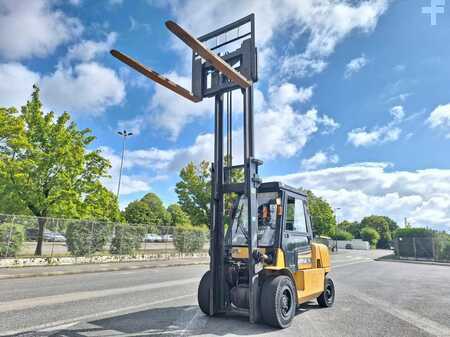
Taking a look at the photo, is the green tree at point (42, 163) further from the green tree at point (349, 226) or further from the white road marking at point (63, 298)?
the green tree at point (349, 226)

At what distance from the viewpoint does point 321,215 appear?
5738 cm

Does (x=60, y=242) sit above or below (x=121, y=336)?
above

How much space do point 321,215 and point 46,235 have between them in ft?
154

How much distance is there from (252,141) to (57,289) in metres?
7.84

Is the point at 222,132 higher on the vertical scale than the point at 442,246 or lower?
higher

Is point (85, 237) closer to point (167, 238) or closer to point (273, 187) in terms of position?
point (167, 238)

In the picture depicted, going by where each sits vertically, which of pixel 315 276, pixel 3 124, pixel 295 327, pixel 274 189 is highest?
pixel 3 124

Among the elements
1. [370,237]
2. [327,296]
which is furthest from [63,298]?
[370,237]

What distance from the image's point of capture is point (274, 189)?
22.7 ft

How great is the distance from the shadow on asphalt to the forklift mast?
0.28 metres

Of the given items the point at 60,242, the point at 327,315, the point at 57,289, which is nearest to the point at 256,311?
the point at 327,315

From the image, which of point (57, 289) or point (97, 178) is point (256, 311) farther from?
point (97, 178)

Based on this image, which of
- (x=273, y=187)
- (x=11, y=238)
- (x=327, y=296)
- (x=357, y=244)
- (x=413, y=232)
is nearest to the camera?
(x=273, y=187)

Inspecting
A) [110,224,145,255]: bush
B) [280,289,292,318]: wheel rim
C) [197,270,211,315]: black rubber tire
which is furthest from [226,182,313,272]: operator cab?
[110,224,145,255]: bush
